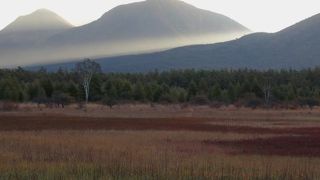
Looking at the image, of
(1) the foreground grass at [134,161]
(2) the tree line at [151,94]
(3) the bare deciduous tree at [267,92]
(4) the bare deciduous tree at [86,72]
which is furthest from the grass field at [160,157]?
(3) the bare deciduous tree at [267,92]

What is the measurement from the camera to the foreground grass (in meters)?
21.8

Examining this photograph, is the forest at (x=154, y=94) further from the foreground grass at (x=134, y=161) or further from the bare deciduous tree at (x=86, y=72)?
the foreground grass at (x=134, y=161)

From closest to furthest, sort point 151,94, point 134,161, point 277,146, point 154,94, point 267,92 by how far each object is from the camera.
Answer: point 134,161 < point 277,146 < point 267,92 < point 151,94 < point 154,94

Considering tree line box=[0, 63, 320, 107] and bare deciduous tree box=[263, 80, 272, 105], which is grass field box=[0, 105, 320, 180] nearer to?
tree line box=[0, 63, 320, 107]

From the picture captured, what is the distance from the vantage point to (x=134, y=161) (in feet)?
86.7

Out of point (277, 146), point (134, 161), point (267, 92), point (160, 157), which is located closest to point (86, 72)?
point (267, 92)

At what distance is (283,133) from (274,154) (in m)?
16.2

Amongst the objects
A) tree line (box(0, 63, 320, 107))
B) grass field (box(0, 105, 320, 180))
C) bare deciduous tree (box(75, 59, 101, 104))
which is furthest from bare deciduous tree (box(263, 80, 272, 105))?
grass field (box(0, 105, 320, 180))

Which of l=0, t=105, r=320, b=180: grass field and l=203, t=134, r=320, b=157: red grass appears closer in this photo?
l=0, t=105, r=320, b=180: grass field

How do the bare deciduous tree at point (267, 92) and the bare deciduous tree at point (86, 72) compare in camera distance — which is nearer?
the bare deciduous tree at point (86, 72)

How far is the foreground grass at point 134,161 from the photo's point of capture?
2177 cm

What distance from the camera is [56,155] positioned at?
27844mm

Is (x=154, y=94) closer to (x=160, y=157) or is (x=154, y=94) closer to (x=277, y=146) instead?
(x=277, y=146)

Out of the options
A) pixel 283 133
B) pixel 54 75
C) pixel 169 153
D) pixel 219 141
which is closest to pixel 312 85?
pixel 54 75
